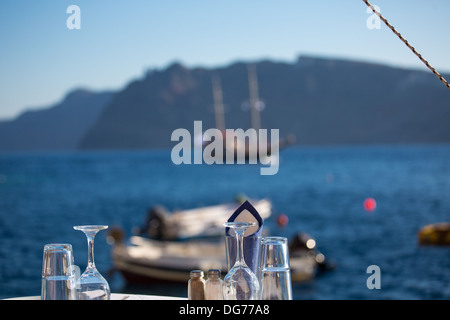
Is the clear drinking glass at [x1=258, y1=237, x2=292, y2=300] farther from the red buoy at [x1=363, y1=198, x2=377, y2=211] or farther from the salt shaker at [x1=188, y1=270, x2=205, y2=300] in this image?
the red buoy at [x1=363, y1=198, x2=377, y2=211]

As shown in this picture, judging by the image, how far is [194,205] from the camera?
5856 centimetres

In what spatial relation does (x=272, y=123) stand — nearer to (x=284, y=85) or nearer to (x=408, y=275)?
(x=284, y=85)

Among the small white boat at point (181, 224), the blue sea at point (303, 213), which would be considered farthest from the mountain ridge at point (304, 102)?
the small white boat at point (181, 224)

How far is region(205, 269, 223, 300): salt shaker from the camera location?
1.96 m

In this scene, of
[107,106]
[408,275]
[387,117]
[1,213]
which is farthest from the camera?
[107,106]

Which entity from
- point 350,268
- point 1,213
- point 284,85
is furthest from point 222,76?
point 350,268

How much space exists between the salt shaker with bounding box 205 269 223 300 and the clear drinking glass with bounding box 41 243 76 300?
1.32 feet

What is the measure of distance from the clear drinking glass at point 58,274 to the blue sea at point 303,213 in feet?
59.1

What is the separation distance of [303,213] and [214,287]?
4637 cm

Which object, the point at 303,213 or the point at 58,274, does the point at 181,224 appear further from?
the point at 58,274

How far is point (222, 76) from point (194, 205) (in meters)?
113

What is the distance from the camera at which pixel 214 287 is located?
77.2 inches

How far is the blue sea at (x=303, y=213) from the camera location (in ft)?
76.7

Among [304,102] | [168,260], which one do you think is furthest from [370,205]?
[304,102]
